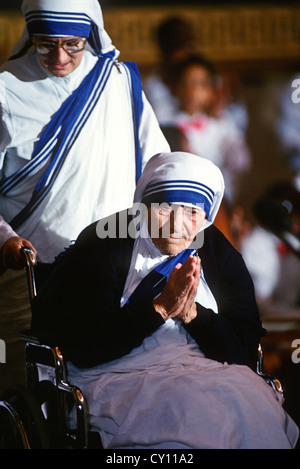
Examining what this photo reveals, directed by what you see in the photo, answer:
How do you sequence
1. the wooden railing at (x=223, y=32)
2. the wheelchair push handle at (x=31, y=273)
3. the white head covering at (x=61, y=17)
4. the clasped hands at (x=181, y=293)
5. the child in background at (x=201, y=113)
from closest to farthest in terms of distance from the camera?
1. the clasped hands at (x=181, y=293)
2. the wheelchair push handle at (x=31, y=273)
3. the white head covering at (x=61, y=17)
4. the child in background at (x=201, y=113)
5. the wooden railing at (x=223, y=32)

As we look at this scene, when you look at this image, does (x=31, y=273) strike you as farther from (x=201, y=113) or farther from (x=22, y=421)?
(x=201, y=113)

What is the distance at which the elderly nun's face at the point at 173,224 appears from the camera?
2.13 meters

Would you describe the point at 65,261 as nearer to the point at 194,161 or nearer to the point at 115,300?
the point at 115,300

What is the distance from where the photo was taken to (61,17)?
239 centimetres

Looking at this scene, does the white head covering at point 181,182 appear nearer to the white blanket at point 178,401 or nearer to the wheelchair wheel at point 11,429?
the white blanket at point 178,401

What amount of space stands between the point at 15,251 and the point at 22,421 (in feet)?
1.69

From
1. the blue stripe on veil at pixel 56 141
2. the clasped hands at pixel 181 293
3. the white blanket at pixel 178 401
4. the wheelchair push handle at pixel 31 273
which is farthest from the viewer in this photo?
the blue stripe on veil at pixel 56 141

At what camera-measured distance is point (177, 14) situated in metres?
5.55

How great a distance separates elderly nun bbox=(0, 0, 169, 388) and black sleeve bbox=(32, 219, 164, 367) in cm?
33

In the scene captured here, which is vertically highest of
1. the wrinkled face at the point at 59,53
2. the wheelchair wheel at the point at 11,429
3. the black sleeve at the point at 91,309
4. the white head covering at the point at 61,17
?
the white head covering at the point at 61,17

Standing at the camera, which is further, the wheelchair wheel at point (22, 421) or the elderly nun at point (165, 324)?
the wheelchair wheel at point (22, 421)
